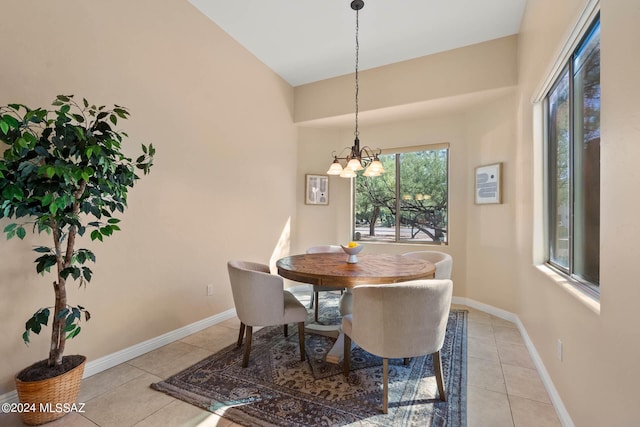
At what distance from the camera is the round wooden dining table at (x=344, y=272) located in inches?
77.0

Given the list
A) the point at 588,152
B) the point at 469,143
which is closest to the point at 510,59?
the point at 469,143

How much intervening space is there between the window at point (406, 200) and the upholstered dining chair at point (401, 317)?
8.63ft

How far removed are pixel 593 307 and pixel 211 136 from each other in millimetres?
3355

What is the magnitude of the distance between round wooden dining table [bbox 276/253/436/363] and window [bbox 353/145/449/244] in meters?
1.68

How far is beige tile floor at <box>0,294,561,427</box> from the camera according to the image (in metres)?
1.67

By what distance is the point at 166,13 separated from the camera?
2.64m

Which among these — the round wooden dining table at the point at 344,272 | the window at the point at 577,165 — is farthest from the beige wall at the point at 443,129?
the round wooden dining table at the point at 344,272

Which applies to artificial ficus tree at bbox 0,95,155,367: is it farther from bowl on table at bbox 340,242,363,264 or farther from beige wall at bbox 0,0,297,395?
bowl on table at bbox 340,242,363,264

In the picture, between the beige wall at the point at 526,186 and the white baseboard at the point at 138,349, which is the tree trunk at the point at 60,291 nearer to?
the white baseboard at the point at 138,349

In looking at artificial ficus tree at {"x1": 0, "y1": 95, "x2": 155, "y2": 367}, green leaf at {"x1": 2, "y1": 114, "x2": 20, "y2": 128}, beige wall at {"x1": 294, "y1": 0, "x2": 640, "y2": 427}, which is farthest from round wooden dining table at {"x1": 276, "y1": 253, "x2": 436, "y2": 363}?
green leaf at {"x1": 2, "y1": 114, "x2": 20, "y2": 128}

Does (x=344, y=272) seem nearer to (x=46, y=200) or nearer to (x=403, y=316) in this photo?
(x=403, y=316)

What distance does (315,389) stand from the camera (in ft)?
6.40

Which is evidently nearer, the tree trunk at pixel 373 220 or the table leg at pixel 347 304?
the table leg at pixel 347 304

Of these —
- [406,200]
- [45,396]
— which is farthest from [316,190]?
[45,396]
